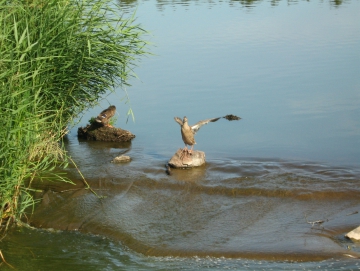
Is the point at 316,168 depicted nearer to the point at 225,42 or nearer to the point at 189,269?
the point at 189,269

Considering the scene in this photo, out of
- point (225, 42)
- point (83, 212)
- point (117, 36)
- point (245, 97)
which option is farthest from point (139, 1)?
point (83, 212)

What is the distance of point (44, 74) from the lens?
8102 mm

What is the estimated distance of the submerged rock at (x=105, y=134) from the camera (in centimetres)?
1084

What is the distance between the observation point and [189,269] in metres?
6.20

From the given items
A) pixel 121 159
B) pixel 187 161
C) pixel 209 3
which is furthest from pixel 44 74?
pixel 209 3

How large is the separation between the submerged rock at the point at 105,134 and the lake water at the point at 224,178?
0.31 metres

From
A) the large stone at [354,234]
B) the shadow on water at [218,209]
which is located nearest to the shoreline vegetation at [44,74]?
the shadow on water at [218,209]

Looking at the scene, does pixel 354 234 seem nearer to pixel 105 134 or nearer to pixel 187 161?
pixel 187 161

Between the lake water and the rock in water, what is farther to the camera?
the rock in water

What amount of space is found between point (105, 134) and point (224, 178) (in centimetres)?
294

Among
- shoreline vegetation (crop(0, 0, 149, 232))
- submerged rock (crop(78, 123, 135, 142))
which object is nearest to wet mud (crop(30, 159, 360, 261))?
shoreline vegetation (crop(0, 0, 149, 232))

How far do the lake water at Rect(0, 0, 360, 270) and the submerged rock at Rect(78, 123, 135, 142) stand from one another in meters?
0.31

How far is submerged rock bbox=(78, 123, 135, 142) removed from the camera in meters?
10.8

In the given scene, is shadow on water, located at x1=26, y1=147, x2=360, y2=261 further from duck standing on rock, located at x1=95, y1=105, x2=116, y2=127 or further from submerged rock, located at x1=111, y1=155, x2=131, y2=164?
duck standing on rock, located at x1=95, y1=105, x2=116, y2=127
